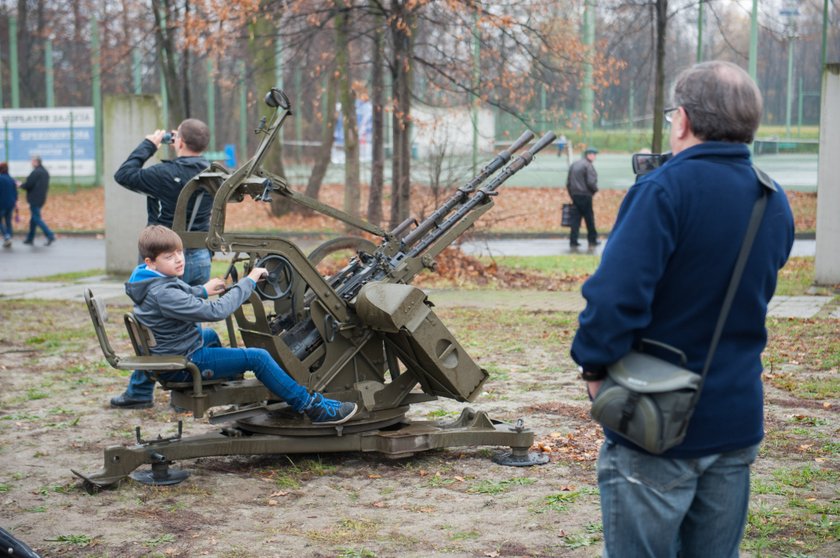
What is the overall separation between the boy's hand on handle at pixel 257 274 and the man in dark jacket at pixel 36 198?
59.8ft

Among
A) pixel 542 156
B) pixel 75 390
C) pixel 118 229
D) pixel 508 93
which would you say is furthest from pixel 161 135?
pixel 542 156

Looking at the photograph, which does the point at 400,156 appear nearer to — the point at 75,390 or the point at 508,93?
the point at 508,93

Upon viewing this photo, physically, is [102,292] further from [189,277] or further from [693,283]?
[693,283]

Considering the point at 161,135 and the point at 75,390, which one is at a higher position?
the point at 161,135

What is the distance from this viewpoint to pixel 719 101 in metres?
2.94

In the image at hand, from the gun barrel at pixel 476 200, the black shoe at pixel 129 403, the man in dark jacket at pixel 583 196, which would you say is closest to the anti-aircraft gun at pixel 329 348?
the gun barrel at pixel 476 200

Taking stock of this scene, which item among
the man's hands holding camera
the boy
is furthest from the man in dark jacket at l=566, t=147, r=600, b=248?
the boy

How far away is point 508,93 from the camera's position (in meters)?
17.9

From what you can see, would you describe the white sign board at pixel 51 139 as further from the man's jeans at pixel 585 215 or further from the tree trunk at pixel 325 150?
the man's jeans at pixel 585 215

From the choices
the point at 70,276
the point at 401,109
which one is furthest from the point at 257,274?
the point at 70,276

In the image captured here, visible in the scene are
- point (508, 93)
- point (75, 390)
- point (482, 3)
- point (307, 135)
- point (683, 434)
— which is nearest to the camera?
point (683, 434)

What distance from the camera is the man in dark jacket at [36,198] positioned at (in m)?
22.8

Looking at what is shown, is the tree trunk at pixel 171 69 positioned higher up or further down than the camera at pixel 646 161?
higher up

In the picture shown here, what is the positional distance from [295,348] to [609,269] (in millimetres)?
3557
